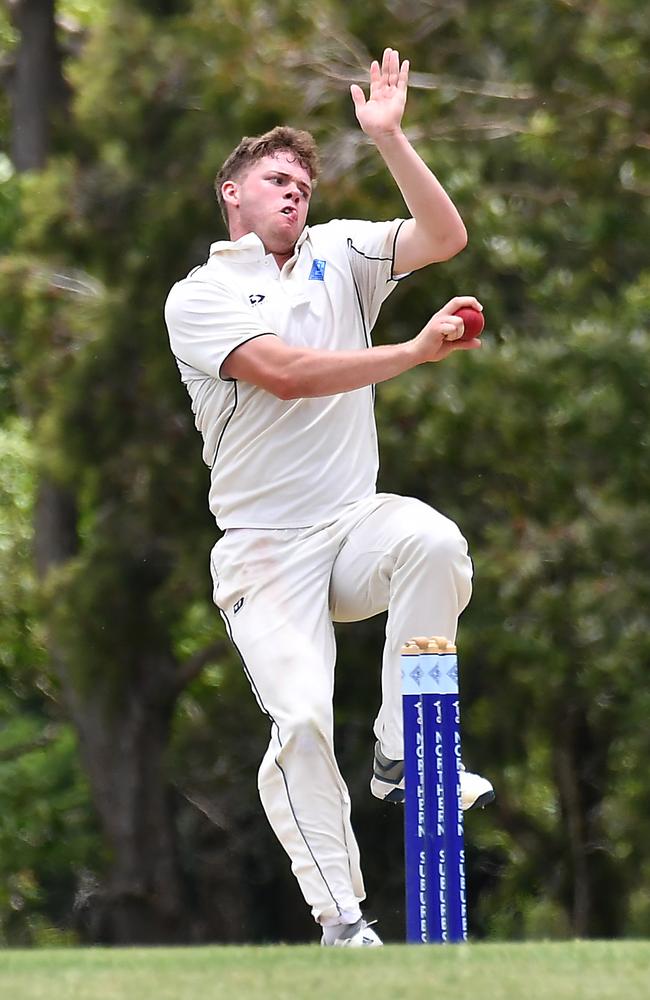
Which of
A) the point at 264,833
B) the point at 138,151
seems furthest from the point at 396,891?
the point at 138,151

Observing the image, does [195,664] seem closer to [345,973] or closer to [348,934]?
[348,934]

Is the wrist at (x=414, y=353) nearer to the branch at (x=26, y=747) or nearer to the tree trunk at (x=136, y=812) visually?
the tree trunk at (x=136, y=812)

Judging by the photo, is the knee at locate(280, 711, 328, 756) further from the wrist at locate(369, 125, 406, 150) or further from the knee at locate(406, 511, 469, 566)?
the wrist at locate(369, 125, 406, 150)

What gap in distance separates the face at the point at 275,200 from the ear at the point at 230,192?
0.8 inches

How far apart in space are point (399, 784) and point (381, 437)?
22.9 feet

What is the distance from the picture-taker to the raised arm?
16.5 feet

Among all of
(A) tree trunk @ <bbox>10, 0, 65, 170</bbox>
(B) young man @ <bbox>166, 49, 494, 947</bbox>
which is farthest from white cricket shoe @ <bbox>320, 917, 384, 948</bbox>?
(A) tree trunk @ <bbox>10, 0, 65, 170</bbox>

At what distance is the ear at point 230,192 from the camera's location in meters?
5.48

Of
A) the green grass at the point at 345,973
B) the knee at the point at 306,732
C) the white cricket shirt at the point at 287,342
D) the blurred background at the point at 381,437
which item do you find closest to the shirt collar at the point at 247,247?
the white cricket shirt at the point at 287,342

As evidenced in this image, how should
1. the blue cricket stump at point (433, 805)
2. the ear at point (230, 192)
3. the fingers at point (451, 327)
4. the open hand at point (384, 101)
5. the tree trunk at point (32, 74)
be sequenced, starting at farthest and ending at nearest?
the tree trunk at point (32, 74) → the ear at point (230, 192) → the open hand at point (384, 101) → the fingers at point (451, 327) → the blue cricket stump at point (433, 805)

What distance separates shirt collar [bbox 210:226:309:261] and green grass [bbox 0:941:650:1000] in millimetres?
2104

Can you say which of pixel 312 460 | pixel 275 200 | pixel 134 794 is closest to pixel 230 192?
pixel 275 200

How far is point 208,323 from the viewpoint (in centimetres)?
523

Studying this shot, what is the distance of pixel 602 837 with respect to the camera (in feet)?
45.8
